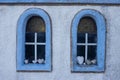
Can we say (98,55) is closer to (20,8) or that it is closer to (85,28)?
(85,28)

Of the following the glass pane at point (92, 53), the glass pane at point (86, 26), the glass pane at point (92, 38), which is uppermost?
the glass pane at point (86, 26)

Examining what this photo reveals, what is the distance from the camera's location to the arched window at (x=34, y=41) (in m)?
8.09

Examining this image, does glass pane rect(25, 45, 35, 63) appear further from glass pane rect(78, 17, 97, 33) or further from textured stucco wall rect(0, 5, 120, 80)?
glass pane rect(78, 17, 97, 33)

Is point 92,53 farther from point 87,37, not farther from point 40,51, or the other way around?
point 40,51

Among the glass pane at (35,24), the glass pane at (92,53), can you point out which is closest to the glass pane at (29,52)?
the glass pane at (35,24)

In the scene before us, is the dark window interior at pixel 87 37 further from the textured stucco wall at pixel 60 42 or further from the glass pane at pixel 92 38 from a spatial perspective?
the textured stucco wall at pixel 60 42

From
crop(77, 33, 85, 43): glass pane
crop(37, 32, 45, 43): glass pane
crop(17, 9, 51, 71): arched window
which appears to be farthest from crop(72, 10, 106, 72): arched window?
crop(37, 32, 45, 43): glass pane

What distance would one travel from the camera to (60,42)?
8125 millimetres

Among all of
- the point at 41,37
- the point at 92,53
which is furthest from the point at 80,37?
the point at 41,37

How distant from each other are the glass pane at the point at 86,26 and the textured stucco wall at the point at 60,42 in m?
0.36

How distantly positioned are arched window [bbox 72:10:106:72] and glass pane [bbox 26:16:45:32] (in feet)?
2.90

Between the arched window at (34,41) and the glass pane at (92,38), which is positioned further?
the glass pane at (92,38)

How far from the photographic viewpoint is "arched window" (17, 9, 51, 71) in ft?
26.6

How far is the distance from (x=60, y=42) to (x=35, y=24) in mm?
847
